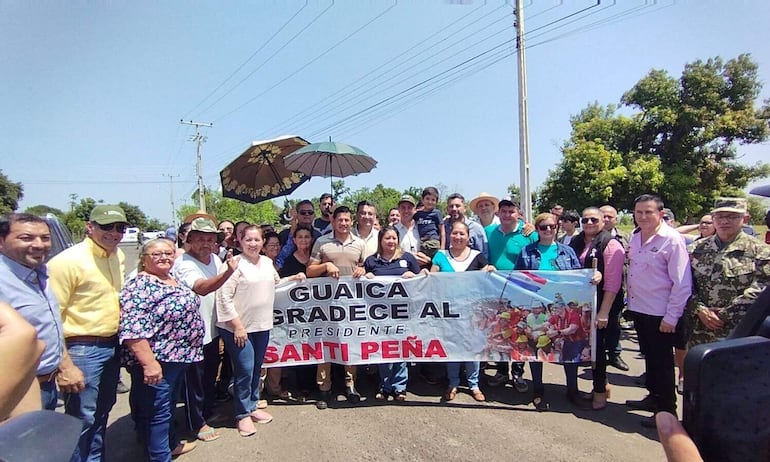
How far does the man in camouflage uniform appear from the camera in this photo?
3479mm

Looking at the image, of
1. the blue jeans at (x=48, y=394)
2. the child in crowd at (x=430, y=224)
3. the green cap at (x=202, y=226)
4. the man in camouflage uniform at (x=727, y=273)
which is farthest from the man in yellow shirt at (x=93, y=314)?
the man in camouflage uniform at (x=727, y=273)

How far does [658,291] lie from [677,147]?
19.3 m

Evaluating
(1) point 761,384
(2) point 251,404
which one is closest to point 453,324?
(2) point 251,404

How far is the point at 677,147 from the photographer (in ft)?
61.2

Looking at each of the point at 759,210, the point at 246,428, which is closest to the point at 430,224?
the point at 246,428

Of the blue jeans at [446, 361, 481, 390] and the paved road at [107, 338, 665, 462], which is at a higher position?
the blue jeans at [446, 361, 481, 390]

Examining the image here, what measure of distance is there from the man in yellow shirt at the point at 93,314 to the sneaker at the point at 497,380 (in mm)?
3752

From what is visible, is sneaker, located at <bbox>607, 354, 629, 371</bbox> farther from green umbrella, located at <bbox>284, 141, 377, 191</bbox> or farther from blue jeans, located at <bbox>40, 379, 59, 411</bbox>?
blue jeans, located at <bbox>40, 379, 59, 411</bbox>

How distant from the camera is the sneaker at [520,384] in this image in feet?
14.6

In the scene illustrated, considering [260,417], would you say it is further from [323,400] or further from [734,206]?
[734,206]

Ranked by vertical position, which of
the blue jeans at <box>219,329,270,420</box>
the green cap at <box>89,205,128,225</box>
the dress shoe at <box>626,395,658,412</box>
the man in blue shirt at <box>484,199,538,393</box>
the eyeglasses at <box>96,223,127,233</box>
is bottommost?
the dress shoe at <box>626,395,658,412</box>

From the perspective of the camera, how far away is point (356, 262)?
436 centimetres

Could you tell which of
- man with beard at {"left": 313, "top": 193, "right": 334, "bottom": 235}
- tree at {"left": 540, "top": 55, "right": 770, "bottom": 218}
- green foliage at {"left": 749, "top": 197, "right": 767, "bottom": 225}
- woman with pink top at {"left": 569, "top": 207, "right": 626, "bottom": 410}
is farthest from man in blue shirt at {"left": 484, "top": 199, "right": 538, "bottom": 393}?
tree at {"left": 540, "top": 55, "right": 770, "bottom": 218}

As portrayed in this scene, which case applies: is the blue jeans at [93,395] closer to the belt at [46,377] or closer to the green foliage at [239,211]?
the belt at [46,377]
